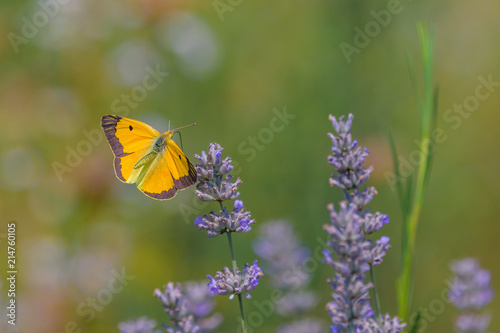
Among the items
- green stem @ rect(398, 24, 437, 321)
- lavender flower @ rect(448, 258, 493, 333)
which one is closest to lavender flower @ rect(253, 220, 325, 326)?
lavender flower @ rect(448, 258, 493, 333)

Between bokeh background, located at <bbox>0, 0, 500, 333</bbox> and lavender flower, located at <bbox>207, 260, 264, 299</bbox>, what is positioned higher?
bokeh background, located at <bbox>0, 0, 500, 333</bbox>

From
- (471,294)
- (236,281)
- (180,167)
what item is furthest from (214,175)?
(471,294)

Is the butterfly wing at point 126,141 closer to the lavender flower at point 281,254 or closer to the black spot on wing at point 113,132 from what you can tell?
the black spot on wing at point 113,132

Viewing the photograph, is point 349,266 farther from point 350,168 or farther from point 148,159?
point 148,159

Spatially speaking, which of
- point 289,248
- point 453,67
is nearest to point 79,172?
point 289,248

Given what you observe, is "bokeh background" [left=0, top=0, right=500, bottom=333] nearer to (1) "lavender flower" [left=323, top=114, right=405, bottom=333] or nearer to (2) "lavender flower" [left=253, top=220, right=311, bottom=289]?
(2) "lavender flower" [left=253, top=220, right=311, bottom=289]

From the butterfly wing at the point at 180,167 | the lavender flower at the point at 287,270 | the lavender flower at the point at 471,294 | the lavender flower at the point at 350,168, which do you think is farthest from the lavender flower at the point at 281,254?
the lavender flower at the point at 350,168

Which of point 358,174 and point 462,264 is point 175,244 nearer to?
point 462,264
